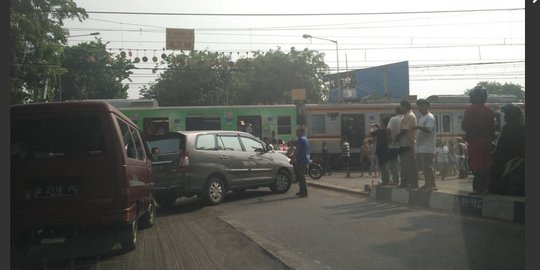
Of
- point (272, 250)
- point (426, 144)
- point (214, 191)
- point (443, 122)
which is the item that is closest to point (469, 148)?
point (426, 144)

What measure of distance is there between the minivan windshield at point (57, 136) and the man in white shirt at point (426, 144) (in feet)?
20.6

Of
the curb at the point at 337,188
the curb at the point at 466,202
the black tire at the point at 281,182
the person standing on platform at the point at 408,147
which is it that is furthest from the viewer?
the black tire at the point at 281,182

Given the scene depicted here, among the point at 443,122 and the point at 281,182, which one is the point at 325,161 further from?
the point at 281,182

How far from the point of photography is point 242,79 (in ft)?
154

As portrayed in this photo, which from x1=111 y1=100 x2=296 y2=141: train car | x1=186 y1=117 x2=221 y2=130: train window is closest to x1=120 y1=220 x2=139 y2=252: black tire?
x1=111 y1=100 x2=296 y2=141: train car

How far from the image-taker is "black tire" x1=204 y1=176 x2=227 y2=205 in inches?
447

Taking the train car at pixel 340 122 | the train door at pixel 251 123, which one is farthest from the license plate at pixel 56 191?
the train car at pixel 340 122

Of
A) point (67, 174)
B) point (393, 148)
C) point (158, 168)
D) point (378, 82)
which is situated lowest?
point (158, 168)

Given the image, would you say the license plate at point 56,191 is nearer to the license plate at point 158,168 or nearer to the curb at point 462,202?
the license plate at point 158,168

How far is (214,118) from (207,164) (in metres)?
11.2

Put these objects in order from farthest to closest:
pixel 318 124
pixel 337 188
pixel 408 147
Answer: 1. pixel 318 124
2. pixel 337 188
3. pixel 408 147

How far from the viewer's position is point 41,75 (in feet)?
73.7

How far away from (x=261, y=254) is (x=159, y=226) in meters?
3.32

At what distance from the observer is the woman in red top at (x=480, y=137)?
332 inches
